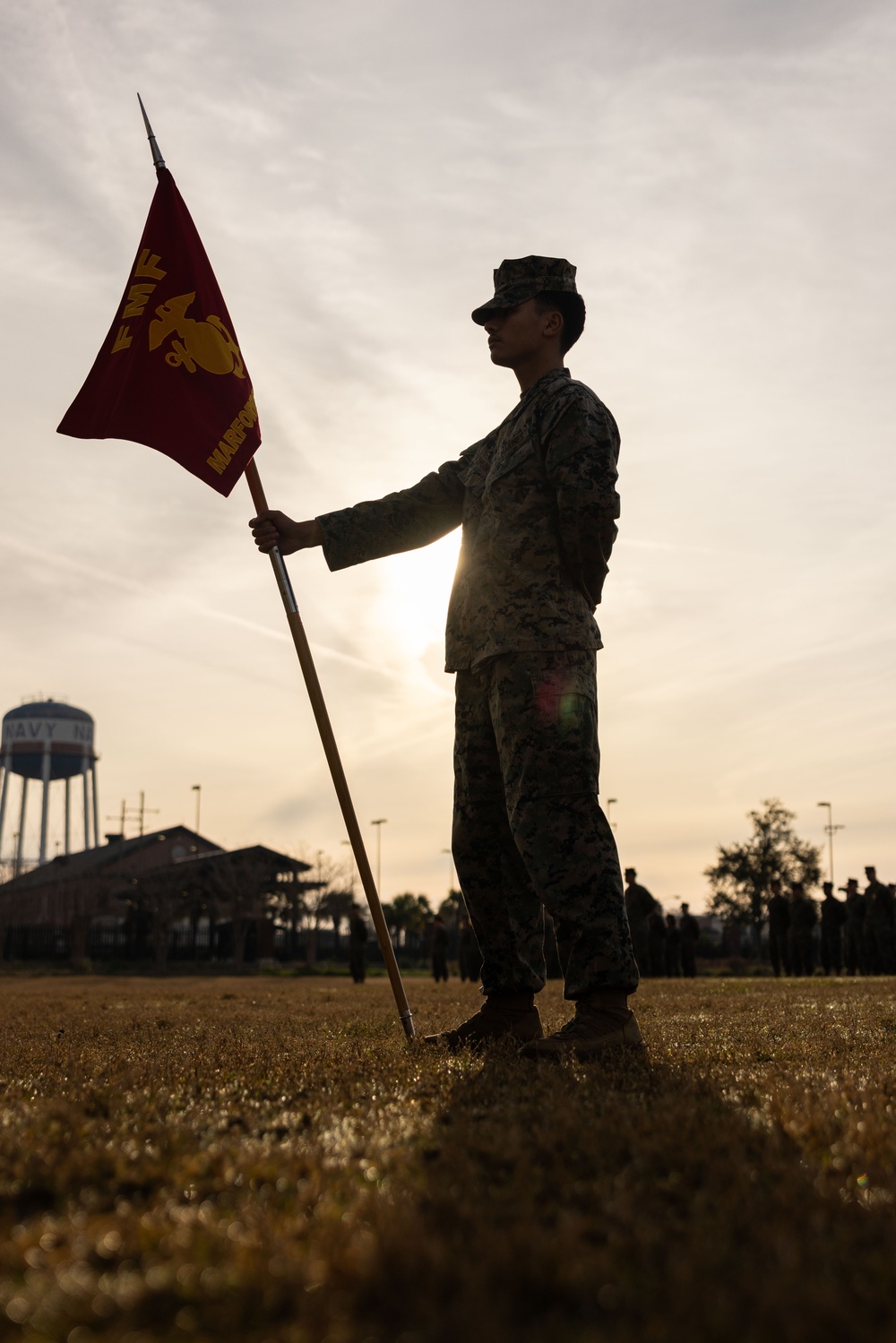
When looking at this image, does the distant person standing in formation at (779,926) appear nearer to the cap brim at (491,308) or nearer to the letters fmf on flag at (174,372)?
the letters fmf on flag at (174,372)

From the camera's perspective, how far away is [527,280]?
431 centimetres

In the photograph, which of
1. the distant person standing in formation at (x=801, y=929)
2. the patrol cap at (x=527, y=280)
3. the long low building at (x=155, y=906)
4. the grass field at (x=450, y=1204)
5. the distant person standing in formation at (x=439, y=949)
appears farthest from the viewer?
the long low building at (x=155, y=906)

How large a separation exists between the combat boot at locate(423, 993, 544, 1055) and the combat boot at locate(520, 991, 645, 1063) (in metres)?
0.35

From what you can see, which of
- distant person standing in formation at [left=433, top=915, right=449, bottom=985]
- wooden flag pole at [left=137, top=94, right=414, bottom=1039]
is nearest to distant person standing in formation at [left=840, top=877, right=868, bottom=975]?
distant person standing in formation at [left=433, top=915, right=449, bottom=985]

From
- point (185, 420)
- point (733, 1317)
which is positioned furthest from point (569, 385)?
point (733, 1317)

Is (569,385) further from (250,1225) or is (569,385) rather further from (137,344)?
(250,1225)

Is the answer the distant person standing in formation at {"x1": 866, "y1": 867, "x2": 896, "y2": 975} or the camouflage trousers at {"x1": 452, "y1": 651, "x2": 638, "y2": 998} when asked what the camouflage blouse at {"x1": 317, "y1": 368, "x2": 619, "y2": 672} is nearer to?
the camouflage trousers at {"x1": 452, "y1": 651, "x2": 638, "y2": 998}

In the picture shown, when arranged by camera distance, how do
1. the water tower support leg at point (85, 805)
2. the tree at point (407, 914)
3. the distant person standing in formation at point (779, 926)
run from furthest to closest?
the water tower support leg at point (85, 805), the tree at point (407, 914), the distant person standing in formation at point (779, 926)

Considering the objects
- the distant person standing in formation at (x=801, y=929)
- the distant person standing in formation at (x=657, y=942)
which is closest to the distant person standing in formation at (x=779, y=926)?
the distant person standing in formation at (x=801, y=929)

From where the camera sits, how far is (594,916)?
12.0 feet

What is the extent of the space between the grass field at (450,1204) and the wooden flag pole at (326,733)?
1321 mm

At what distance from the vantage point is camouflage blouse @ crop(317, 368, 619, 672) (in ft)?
12.7

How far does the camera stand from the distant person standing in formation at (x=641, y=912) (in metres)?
23.8

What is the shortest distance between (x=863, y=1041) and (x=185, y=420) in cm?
375
